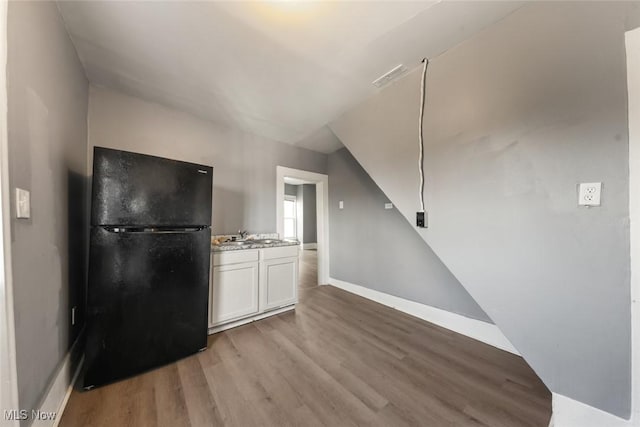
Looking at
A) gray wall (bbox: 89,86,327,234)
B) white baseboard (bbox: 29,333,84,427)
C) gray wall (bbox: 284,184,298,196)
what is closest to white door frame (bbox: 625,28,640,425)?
white baseboard (bbox: 29,333,84,427)

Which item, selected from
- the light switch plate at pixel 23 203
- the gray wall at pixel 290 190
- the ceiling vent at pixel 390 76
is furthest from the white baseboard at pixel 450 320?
the gray wall at pixel 290 190

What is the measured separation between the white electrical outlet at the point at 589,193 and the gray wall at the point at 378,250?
1360 mm

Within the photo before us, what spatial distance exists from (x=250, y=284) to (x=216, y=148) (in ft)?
5.61

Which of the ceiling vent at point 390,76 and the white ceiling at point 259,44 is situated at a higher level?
the ceiling vent at point 390,76

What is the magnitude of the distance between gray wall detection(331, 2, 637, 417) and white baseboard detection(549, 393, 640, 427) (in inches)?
1.5

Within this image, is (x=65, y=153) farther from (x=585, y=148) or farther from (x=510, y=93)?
(x=585, y=148)

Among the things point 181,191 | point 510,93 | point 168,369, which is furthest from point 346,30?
point 168,369

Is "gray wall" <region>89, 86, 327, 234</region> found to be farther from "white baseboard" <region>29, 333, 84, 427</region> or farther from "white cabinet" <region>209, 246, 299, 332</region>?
"white baseboard" <region>29, 333, 84, 427</region>

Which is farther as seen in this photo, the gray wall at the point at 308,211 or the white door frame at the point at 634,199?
the gray wall at the point at 308,211

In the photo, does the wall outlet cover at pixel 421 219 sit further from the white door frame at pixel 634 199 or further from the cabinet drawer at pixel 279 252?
the cabinet drawer at pixel 279 252

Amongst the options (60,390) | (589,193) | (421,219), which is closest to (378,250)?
(421,219)

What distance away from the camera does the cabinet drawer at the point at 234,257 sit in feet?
7.09

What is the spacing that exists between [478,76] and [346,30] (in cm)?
97

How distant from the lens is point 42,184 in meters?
1.13
